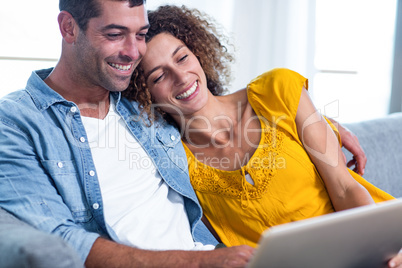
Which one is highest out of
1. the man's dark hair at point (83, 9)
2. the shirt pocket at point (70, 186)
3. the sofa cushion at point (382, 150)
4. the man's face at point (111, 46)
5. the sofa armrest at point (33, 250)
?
the man's dark hair at point (83, 9)

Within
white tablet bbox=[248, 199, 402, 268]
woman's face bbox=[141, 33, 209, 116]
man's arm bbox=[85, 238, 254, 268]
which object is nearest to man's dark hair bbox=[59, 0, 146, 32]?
woman's face bbox=[141, 33, 209, 116]

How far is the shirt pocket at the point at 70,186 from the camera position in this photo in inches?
49.1

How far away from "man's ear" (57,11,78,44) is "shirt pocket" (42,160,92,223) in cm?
40

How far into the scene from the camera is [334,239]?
86cm

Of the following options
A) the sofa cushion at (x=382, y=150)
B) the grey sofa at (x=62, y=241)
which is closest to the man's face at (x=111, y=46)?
the grey sofa at (x=62, y=241)

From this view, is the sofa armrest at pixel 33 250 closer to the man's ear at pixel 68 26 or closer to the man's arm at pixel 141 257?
the man's arm at pixel 141 257

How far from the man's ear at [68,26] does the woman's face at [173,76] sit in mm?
238

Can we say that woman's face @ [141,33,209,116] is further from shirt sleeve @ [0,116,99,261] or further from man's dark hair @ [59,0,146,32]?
shirt sleeve @ [0,116,99,261]

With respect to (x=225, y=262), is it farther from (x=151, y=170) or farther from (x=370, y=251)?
(x=151, y=170)

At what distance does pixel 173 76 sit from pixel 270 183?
1.55 feet

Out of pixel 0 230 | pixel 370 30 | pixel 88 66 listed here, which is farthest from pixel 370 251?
pixel 370 30

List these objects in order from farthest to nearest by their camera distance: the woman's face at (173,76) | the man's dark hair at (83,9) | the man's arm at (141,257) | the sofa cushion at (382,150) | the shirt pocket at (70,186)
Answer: the sofa cushion at (382,150) < the woman's face at (173,76) < the man's dark hair at (83,9) < the shirt pocket at (70,186) < the man's arm at (141,257)

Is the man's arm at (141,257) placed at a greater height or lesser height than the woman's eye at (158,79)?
lesser

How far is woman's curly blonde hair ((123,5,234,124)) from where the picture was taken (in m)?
1.54
